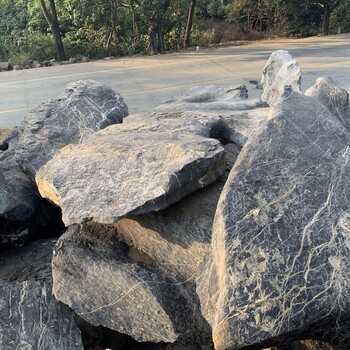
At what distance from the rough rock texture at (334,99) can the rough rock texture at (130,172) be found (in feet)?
2.88

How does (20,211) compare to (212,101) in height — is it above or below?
below

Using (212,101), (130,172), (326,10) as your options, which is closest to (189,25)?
(326,10)

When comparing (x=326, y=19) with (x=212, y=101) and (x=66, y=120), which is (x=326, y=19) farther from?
(x=66, y=120)

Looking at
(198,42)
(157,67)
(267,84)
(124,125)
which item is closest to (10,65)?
(157,67)

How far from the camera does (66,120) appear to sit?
142 inches

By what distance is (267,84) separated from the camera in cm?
484

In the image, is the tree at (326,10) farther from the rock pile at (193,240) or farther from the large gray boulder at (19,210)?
the large gray boulder at (19,210)

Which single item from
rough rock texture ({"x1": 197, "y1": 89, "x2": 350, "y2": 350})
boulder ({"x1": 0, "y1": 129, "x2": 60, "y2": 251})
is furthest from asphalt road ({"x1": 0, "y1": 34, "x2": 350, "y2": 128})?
rough rock texture ({"x1": 197, "y1": 89, "x2": 350, "y2": 350})

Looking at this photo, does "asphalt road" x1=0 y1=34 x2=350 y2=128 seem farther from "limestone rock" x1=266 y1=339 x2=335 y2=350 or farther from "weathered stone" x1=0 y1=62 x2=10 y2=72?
"limestone rock" x1=266 y1=339 x2=335 y2=350

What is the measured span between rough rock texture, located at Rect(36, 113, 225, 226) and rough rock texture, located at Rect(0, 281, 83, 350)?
545mm

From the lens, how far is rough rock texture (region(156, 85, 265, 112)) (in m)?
3.52

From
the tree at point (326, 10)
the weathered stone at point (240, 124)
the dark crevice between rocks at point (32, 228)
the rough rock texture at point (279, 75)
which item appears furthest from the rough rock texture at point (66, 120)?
the tree at point (326, 10)

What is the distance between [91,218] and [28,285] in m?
0.71

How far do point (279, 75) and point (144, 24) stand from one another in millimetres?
9785
